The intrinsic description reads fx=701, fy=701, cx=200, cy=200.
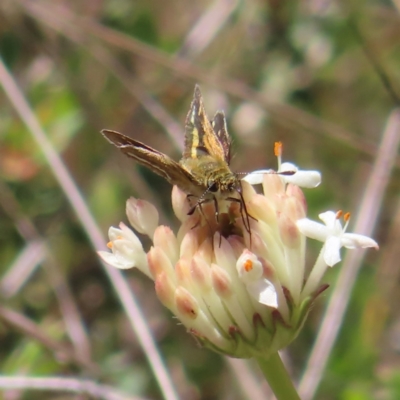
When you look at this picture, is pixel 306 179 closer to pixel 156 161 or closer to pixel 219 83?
pixel 156 161

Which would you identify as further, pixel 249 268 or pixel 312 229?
pixel 312 229

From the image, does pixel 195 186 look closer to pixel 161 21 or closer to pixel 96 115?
pixel 96 115

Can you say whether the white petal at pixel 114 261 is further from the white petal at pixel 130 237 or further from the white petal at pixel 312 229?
the white petal at pixel 312 229

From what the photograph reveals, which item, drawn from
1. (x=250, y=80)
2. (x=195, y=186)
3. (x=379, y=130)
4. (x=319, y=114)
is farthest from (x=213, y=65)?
(x=195, y=186)

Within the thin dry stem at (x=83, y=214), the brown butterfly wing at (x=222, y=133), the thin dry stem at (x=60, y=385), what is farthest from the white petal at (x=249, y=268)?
the thin dry stem at (x=60, y=385)

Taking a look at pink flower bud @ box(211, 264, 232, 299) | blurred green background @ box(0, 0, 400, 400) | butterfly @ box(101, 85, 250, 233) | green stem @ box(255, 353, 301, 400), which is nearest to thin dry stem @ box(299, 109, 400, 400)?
blurred green background @ box(0, 0, 400, 400)

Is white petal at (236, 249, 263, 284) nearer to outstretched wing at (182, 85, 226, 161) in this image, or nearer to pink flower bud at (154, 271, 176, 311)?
pink flower bud at (154, 271, 176, 311)

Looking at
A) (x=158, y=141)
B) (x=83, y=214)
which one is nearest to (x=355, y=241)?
(x=83, y=214)

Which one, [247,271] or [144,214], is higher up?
[144,214]
